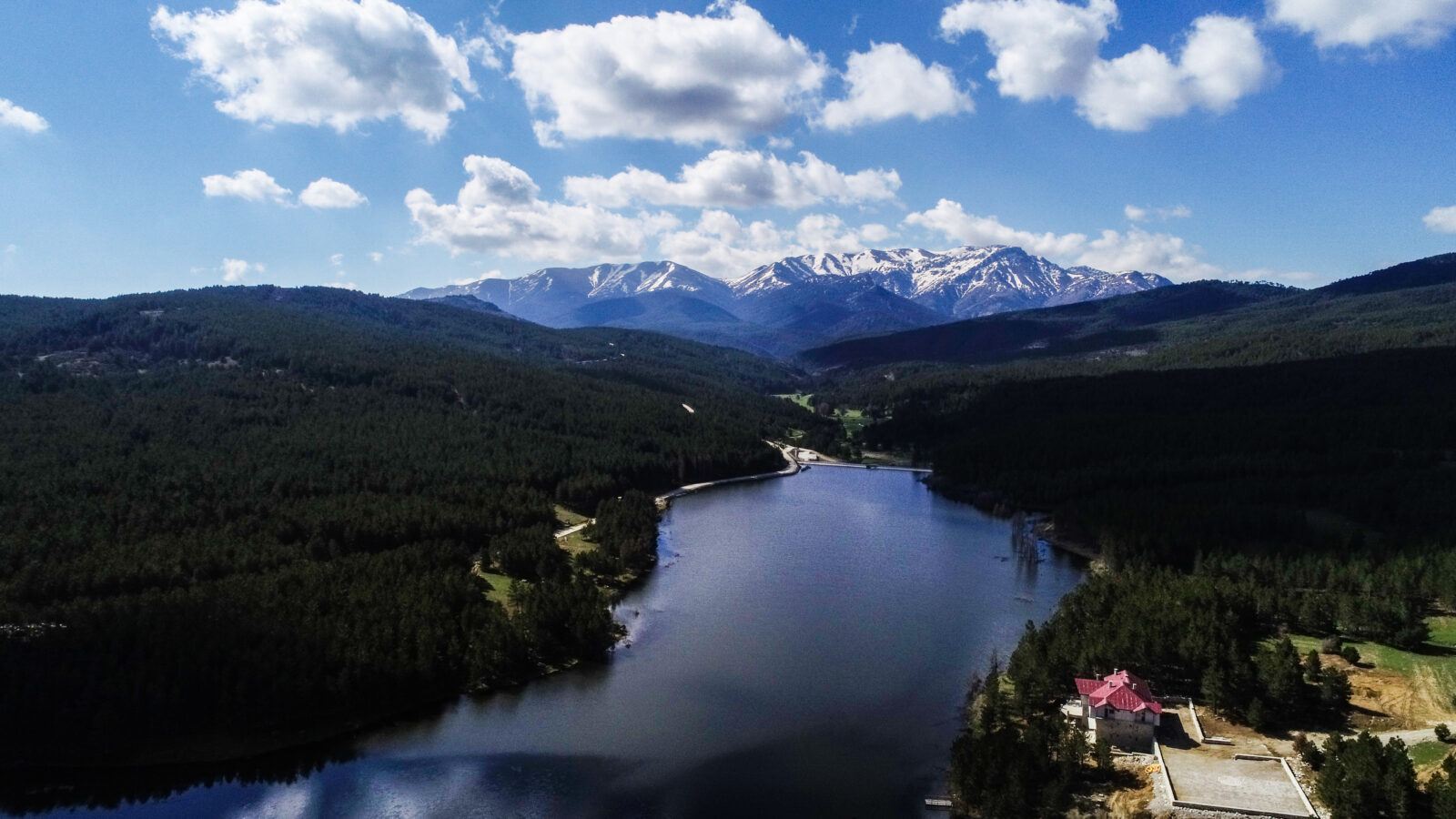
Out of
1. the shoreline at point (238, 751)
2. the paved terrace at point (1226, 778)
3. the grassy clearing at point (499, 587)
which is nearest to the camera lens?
the paved terrace at point (1226, 778)

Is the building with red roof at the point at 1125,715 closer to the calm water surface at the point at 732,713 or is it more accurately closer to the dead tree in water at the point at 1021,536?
the calm water surface at the point at 732,713

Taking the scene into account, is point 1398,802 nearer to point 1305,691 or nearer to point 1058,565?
point 1305,691

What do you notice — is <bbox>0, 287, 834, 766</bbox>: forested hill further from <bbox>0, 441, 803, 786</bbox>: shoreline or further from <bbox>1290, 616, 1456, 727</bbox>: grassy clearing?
<bbox>1290, 616, 1456, 727</bbox>: grassy clearing

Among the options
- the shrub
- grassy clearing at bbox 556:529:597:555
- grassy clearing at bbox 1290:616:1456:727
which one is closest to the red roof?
the shrub

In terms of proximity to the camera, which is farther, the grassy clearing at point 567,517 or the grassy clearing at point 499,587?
the grassy clearing at point 567,517

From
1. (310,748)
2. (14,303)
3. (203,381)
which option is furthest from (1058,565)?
(14,303)

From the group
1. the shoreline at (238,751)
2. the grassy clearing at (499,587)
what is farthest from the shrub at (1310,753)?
the grassy clearing at (499,587)

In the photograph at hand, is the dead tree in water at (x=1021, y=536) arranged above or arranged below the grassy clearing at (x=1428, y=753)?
above
